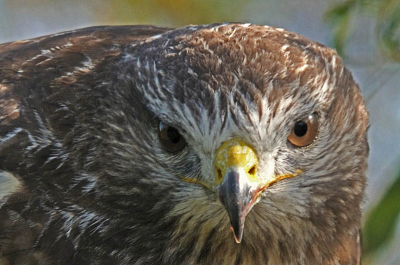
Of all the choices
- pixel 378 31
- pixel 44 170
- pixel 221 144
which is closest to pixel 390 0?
pixel 378 31

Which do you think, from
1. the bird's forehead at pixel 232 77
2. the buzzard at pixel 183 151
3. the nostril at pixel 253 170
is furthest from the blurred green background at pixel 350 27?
the nostril at pixel 253 170

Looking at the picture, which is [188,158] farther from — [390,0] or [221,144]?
[390,0]

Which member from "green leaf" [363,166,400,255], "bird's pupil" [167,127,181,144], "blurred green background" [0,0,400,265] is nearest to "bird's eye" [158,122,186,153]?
"bird's pupil" [167,127,181,144]

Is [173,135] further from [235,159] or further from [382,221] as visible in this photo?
[382,221]

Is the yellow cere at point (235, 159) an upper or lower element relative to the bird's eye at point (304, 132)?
lower

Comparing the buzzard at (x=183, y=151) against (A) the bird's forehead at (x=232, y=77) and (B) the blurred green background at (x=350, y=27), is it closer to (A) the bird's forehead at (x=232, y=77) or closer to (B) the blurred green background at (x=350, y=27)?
(A) the bird's forehead at (x=232, y=77)

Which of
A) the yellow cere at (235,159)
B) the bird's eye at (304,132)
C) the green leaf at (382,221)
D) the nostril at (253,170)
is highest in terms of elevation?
the bird's eye at (304,132)
